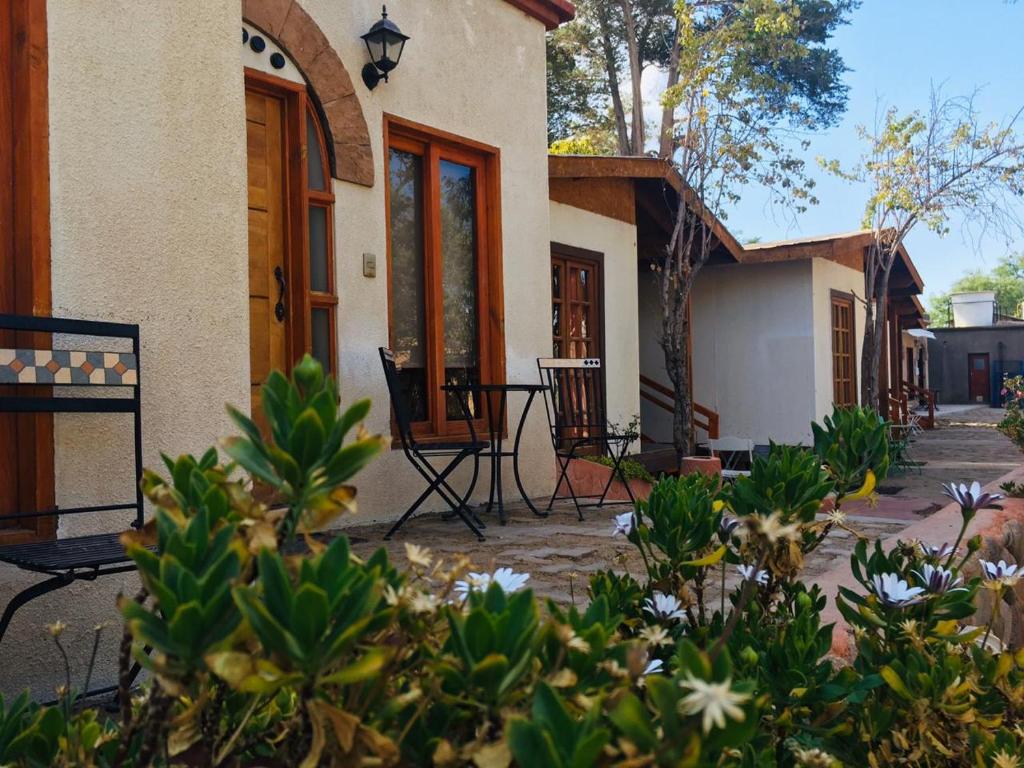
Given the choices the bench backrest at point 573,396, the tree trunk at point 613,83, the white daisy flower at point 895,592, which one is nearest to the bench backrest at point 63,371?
the white daisy flower at point 895,592

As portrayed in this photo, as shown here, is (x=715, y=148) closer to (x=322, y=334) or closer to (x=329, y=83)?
(x=329, y=83)

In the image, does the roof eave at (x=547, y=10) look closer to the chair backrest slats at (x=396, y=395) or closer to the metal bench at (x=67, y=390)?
the chair backrest slats at (x=396, y=395)

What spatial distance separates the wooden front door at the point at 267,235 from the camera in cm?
464

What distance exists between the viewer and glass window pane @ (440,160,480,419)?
19.3ft

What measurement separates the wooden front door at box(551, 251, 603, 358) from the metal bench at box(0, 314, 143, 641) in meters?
5.30

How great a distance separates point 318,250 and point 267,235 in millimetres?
290

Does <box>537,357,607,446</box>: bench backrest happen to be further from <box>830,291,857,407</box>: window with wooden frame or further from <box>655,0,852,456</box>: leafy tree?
<box>830,291,857,407</box>: window with wooden frame

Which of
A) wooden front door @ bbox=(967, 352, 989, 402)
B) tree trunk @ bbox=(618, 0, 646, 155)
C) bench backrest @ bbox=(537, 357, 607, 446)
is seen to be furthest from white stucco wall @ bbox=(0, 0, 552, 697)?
wooden front door @ bbox=(967, 352, 989, 402)

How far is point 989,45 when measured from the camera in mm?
26234

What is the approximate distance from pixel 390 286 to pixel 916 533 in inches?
127

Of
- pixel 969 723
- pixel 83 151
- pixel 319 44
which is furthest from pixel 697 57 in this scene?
pixel 969 723

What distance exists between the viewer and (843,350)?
12.8m

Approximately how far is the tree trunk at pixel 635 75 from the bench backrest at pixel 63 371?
15.6 m

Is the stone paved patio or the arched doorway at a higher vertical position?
the arched doorway
